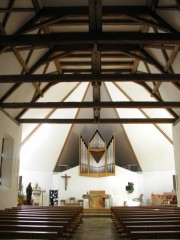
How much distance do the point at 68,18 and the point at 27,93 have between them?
304 cm

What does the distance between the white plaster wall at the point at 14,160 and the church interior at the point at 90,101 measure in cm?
3

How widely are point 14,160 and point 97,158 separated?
654 centimetres

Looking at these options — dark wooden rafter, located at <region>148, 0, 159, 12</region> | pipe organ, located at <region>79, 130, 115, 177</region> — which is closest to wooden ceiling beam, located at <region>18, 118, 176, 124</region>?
dark wooden rafter, located at <region>148, 0, 159, 12</region>

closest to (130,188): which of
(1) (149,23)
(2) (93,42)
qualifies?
(1) (149,23)

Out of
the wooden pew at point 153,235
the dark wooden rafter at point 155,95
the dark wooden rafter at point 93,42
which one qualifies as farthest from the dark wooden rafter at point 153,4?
the wooden pew at point 153,235

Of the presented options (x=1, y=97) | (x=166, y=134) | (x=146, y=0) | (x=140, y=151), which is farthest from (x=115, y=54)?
(x=140, y=151)

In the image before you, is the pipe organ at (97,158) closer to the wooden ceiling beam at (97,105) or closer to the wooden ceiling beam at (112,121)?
the wooden ceiling beam at (112,121)

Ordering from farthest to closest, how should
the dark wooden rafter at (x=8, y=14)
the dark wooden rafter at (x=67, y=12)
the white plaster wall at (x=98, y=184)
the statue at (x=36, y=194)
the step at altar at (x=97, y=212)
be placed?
the white plaster wall at (x=98, y=184), the statue at (x=36, y=194), the step at altar at (x=97, y=212), the dark wooden rafter at (x=67, y=12), the dark wooden rafter at (x=8, y=14)

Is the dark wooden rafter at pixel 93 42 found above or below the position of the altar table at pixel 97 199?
above

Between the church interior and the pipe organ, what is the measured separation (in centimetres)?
5

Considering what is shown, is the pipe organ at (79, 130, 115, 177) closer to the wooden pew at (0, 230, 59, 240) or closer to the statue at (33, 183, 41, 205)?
the statue at (33, 183, 41, 205)

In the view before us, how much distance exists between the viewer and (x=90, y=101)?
12.6m

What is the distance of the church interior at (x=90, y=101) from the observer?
6402mm

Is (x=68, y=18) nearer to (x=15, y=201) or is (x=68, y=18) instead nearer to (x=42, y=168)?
(x=15, y=201)
